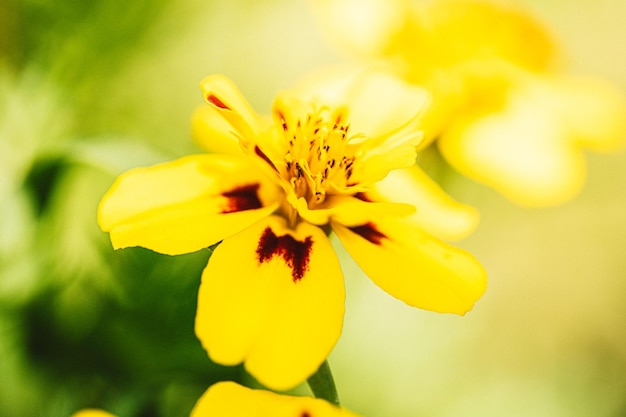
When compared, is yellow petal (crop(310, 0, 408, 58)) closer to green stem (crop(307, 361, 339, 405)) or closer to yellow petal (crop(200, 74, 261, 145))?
yellow petal (crop(200, 74, 261, 145))

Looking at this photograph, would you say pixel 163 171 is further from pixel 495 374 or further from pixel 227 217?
pixel 495 374

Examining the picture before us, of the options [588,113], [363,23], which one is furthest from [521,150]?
[363,23]

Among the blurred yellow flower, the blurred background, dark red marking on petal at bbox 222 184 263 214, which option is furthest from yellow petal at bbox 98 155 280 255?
the blurred yellow flower

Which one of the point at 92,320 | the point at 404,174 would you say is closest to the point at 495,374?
the point at 404,174

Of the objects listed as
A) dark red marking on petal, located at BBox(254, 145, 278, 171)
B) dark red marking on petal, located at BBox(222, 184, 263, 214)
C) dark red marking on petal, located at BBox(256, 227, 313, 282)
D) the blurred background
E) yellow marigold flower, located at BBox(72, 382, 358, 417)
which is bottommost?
the blurred background

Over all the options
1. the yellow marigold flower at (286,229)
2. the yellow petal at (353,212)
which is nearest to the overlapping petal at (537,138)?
the yellow marigold flower at (286,229)

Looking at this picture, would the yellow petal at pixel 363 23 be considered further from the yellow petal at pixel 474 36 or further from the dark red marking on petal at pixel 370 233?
the dark red marking on petal at pixel 370 233

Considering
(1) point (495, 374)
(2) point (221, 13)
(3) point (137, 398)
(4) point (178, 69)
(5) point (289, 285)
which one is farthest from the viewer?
(2) point (221, 13)
